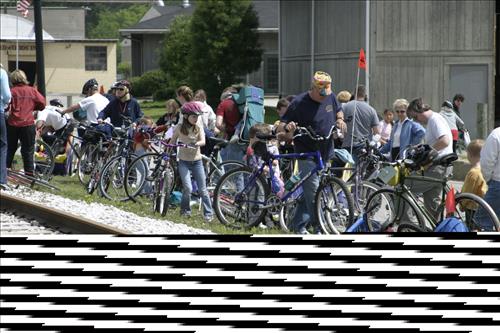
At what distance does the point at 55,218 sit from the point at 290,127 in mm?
2879

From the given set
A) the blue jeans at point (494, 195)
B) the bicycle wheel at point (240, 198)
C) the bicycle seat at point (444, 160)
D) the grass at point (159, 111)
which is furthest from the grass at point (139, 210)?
the grass at point (159, 111)

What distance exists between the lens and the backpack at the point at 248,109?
50.5ft

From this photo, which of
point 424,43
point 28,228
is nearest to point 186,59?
point 424,43

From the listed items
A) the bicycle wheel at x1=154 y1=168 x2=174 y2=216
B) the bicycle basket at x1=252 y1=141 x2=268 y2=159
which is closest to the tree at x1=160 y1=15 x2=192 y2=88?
the bicycle wheel at x1=154 y1=168 x2=174 y2=216

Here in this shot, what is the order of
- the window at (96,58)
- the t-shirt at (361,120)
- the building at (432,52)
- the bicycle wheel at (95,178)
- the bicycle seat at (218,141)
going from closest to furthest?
the bicycle seat at (218,141), the bicycle wheel at (95,178), the t-shirt at (361,120), the building at (432,52), the window at (96,58)

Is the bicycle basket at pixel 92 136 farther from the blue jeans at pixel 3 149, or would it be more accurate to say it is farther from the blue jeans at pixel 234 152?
the blue jeans at pixel 234 152

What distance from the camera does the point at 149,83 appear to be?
71438mm

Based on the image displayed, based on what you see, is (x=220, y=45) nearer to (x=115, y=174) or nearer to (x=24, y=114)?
(x=24, y=114)

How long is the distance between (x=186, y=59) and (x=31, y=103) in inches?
1773

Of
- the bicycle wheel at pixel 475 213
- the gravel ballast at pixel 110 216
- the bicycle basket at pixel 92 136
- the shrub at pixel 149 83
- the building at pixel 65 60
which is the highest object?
the building at pixel 65 60

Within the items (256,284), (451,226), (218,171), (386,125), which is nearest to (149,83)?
(386,125)

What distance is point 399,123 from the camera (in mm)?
14953

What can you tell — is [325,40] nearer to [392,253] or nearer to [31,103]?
[31,103]

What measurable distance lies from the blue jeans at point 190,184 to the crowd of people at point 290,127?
13mm
